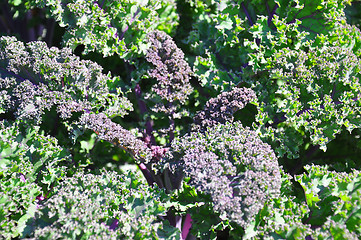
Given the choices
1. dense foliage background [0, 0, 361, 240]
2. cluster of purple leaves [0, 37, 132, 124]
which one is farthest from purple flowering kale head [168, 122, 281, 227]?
cluster of purple leaves [0, 37, 132, 124]

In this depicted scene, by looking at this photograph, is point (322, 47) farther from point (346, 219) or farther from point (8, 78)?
point (8, 78)

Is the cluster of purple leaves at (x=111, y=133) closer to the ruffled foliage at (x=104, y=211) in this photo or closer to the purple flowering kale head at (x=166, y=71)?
the ruffled foliage at (x=104, y=211)

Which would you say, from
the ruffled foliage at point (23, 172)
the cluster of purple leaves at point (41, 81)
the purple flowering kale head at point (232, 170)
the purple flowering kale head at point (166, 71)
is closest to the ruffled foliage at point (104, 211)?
the ruffled foliage at point (23, 172)

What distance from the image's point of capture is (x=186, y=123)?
3738 millimetres

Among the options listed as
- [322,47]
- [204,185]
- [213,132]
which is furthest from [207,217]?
[322,47]

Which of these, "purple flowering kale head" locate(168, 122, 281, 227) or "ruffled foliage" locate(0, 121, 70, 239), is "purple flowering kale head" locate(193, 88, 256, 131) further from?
"ruffled foliage" locate(0, 121, 70, 239)

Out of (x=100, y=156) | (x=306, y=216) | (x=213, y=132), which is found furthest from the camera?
(x=100, y=156)

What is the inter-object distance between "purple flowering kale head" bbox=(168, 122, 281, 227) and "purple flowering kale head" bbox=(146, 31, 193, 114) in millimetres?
599

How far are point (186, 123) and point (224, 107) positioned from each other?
813mm

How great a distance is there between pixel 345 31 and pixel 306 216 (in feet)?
5.38

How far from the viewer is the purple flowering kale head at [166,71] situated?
3.25 meters

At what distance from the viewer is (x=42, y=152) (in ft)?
9.61

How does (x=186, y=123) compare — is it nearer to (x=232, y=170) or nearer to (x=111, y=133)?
(x=111, y=133)

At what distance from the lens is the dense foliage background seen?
2.49 m
